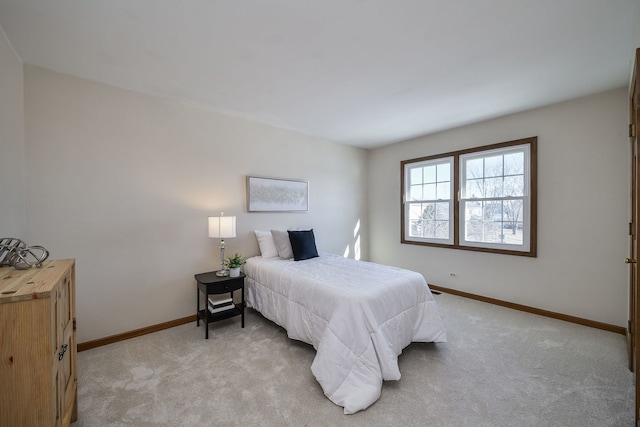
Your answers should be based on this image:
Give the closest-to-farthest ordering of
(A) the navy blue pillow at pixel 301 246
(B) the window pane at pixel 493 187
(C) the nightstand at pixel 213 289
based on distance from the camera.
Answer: (C) the nightstand at pixel 213 289 < (A) the navy blue pillow at pixel 301 246 < (B) the window pane at pixel 493 187

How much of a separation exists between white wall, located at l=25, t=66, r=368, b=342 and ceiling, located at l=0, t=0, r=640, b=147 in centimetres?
28

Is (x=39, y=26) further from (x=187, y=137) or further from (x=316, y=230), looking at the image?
(x=316, y=230)

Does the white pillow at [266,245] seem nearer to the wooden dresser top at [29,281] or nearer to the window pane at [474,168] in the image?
the wooden dresser top at [29,281]

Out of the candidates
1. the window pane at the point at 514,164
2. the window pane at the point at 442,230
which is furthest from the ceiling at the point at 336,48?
the window pane at the point at 442,230

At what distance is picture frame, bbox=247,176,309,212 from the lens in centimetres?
366

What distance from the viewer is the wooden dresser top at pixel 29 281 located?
1.02 meters

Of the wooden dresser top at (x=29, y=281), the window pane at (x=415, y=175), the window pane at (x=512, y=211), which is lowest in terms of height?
the wooden dresser top at (x=29, y=281)

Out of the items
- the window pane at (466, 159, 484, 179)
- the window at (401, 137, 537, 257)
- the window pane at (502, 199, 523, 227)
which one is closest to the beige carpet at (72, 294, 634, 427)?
the window at (401, 137, 537, 257)

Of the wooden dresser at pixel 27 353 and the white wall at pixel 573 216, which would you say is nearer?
the wooden dresser at pixel 27 353

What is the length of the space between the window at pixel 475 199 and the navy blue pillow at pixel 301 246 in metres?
2.02

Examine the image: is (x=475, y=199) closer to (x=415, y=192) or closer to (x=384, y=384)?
(x=415, y=192)

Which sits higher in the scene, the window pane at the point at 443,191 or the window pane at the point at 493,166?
the window pane at the point at 493,166

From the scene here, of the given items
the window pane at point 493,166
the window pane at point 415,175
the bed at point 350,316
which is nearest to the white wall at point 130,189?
the bed at point 350,316

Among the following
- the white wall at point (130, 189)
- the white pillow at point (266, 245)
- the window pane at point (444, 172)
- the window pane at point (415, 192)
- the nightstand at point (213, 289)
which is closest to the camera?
the white wall at point (130, 189)
